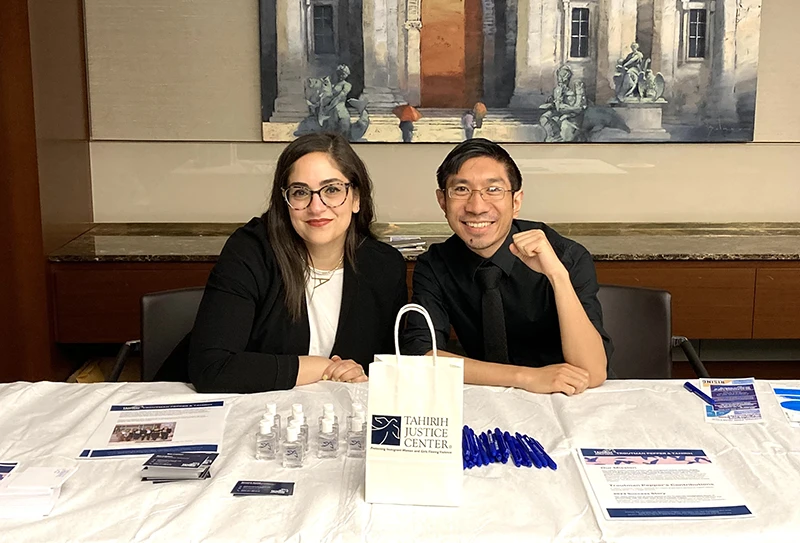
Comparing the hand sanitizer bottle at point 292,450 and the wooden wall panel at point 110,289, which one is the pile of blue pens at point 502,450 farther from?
the wooden wall panel at point 110,289

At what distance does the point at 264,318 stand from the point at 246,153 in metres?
1.72

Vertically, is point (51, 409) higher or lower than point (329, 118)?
lower

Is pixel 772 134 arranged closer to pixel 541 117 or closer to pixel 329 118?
pixel 541 117

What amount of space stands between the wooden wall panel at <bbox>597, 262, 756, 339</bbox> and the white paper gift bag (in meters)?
2.00

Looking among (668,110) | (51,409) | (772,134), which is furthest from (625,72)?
(51,409)

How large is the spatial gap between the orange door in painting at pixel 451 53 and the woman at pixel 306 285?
1452mm

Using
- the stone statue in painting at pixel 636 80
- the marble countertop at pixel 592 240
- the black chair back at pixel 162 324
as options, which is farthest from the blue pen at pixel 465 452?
the stone statue in painting at pixel 636 80

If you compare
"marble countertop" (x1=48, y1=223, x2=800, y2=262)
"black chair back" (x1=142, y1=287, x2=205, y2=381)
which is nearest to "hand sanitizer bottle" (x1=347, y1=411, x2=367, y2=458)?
"black chair back" (x1=142, y1=287, x2=205, y2=381)

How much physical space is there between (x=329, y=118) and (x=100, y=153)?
1004 millimetres

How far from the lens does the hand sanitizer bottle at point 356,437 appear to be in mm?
1543

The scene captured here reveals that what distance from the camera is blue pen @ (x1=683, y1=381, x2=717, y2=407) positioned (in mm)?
1814

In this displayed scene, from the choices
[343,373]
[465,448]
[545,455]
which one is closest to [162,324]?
[343,373]

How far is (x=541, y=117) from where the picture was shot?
365 cm

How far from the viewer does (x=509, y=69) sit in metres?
3.61
